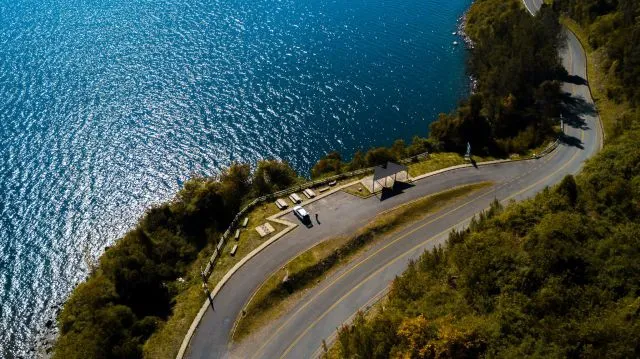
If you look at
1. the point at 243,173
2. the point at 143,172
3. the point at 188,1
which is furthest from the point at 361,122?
the point at 188,1

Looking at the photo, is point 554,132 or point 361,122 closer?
point 554,132

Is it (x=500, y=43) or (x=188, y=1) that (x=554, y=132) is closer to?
(x=500, y=43)

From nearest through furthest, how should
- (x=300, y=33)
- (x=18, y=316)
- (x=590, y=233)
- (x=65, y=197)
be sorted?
(x=590, y=233) → (x=18, y=316) → (x=65, y=197) → (x=300, y=33)

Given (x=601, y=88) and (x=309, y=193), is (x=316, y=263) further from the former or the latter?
(x=601, y=88)

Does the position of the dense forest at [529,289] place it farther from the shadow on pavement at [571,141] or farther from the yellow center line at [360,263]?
the shadow on pavement at [571,141]

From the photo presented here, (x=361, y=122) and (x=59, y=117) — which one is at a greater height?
(x=59, y=117)

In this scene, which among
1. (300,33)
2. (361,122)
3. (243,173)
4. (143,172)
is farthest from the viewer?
(300,33)

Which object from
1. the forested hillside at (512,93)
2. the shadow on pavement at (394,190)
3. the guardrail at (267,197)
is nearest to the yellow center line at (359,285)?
the shadow on pavement at (394,190)

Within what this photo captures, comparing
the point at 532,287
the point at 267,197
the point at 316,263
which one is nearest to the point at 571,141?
the point at 532,287

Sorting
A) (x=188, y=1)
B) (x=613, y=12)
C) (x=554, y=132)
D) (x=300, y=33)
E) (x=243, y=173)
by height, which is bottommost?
(x=554, y=132)
